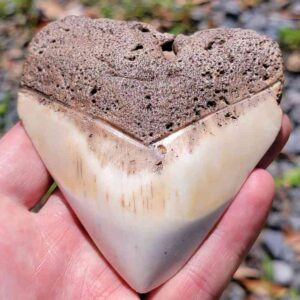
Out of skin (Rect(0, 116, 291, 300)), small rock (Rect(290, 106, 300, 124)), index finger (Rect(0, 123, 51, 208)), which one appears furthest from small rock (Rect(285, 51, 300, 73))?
index finger (Rect(0, 123, 51, 208))

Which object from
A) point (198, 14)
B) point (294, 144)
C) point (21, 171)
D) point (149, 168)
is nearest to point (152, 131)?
point (149, 168)

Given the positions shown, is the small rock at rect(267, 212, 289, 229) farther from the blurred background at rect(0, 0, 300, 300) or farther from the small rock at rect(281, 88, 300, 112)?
the small rock at rect(281, 88, 300, 112)

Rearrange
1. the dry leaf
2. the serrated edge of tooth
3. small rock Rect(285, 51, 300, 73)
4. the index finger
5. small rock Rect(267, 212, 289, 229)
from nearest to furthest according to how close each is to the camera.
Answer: the serrated edge of tooth → the index finger → the dry leaf → small rock Rect(267, 212, 289, 229) → small rock Rect(285, 51, 300, 73)

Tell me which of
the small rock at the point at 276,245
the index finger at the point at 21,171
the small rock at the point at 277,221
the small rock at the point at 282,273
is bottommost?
the small rock at the point at 282,273

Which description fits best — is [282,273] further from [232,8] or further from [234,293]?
[232,8]

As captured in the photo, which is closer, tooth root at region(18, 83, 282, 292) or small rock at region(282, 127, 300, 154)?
tooth root at region(18, 83, 282, 292)

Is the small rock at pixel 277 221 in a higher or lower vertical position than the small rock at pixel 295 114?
lower

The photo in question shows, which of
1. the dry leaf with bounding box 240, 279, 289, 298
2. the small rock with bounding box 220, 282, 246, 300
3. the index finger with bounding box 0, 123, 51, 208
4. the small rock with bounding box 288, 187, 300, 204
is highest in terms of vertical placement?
the index finger with bounding box 0, 123, 51, 208

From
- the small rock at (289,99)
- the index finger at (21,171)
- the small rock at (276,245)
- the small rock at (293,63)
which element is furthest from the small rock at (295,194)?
the index finger at (21,171)

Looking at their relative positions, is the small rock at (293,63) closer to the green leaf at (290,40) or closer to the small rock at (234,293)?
the green leaf at (290,40)
